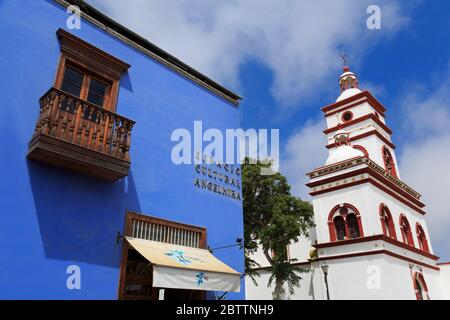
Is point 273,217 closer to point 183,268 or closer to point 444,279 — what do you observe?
point 444,279

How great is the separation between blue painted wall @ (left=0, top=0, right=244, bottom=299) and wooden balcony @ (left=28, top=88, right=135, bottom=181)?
34cm

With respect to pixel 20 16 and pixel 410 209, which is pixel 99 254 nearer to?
pixel 20 16

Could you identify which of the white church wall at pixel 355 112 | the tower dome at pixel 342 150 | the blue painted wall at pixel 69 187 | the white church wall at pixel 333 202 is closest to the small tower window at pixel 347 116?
the white church wall at pixel 355 112

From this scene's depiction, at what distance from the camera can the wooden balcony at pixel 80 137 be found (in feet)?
20.0

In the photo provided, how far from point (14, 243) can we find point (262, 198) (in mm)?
14667

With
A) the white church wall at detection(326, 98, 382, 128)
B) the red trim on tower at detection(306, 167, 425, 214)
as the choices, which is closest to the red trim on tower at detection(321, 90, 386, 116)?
the white church wall at detection(326, 98, 382, 128)

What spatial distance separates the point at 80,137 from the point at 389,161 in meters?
20.9

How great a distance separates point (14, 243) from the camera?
5691 mm

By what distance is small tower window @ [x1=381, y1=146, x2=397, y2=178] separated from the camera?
867 inches

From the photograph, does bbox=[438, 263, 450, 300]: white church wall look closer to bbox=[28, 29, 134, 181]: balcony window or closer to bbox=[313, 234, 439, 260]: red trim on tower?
bbox=[313, 234, 439, 260]: red trim on tower

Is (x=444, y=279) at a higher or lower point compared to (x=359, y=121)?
lower

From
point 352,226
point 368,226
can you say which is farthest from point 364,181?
point 352,226

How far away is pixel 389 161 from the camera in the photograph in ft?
74.1

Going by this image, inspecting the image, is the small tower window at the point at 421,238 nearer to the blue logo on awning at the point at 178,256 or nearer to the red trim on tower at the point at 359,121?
the red trim on tower at the point at 359,121
